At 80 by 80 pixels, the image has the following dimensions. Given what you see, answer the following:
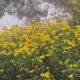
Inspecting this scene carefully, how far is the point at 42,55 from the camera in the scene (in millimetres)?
4918

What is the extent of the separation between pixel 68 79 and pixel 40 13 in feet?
8.57

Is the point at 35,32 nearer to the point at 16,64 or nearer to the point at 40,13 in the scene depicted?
the point at 16,64

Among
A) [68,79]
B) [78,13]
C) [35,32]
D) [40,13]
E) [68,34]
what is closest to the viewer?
[68,79]

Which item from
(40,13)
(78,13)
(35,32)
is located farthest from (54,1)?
(35,32)

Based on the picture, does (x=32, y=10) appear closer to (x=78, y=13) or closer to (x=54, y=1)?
(x=54, y=1)

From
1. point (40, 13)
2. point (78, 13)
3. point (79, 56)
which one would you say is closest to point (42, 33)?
point (79, 56)

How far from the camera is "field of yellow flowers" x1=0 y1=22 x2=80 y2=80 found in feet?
15.3

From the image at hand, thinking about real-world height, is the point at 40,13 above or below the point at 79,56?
above

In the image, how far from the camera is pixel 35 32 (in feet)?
17.8

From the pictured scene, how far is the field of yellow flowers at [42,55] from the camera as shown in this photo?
183 inches

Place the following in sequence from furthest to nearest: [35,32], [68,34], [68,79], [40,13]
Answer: [40,13]
[35,32]
[68,34]
[68,79]

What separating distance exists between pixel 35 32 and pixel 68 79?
1.06m

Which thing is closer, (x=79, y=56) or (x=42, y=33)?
(x=79, y=56)

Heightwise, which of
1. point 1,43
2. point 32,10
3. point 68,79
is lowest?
point 68,79
